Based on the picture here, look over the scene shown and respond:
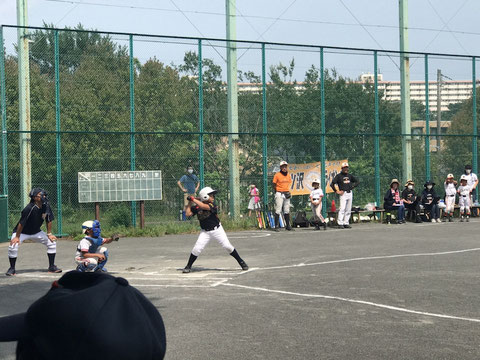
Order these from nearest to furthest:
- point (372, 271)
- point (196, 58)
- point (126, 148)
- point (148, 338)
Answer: point (148, 338) < point (372, 271) < point (126, 148) < point (196, 58)

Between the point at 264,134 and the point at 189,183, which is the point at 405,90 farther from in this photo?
the point at 189,183

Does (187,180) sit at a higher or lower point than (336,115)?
lower

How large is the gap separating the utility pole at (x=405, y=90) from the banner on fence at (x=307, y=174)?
332cm

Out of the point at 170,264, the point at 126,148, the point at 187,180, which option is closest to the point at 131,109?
the point at 126,148

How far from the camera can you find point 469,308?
32.1ft

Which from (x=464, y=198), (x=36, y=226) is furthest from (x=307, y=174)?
(x=36, y=226)

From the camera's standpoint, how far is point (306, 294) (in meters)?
11.1

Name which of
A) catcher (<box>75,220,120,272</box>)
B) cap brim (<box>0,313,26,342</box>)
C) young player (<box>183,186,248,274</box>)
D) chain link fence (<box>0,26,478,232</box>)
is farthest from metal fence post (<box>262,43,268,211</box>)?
cap brim (<box>0,313,26,342</box>)

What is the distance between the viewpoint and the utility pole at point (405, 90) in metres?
29.4

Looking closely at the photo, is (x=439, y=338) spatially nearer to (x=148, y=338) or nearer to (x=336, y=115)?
(x=148, y=338)

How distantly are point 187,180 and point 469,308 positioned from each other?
16426 mm

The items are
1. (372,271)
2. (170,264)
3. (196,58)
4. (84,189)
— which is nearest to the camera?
(372,271)

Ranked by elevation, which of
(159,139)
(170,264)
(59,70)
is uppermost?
(59,70)

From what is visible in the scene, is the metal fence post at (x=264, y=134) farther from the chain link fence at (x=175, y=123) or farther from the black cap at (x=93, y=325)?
the black cap at (x=93, y=325)
